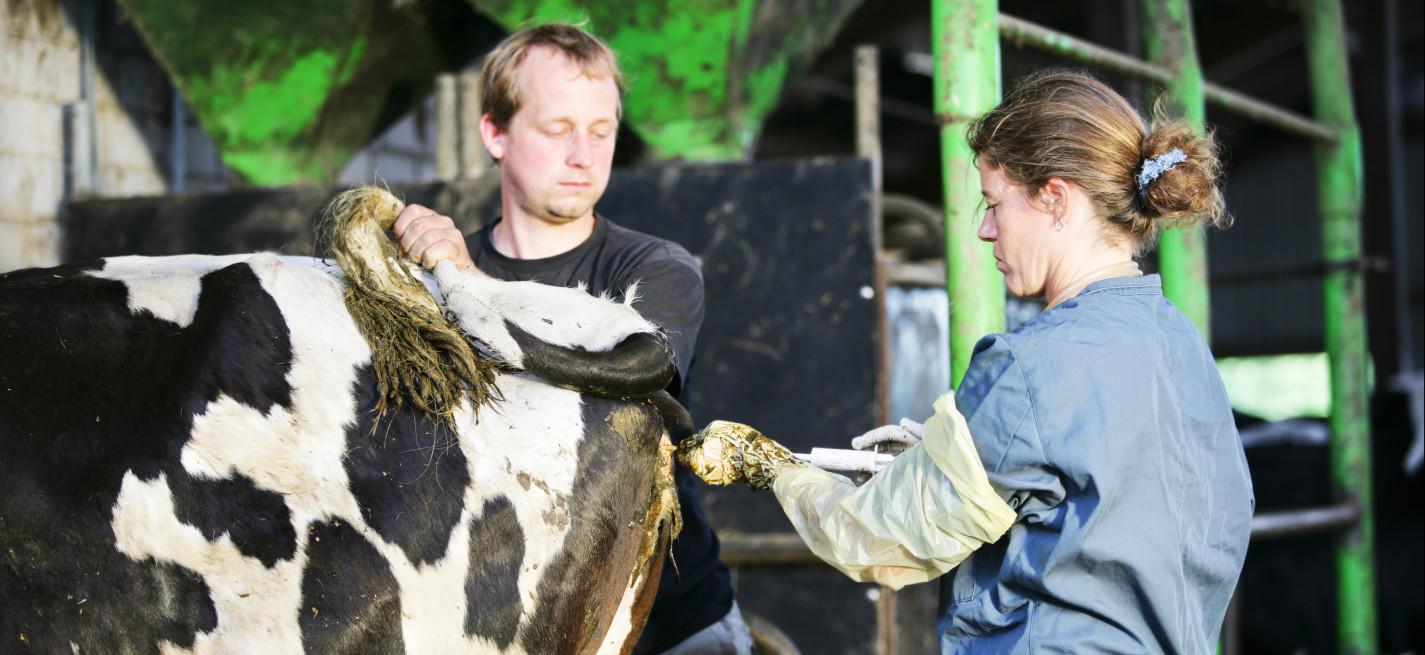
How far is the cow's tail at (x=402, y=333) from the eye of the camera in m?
1.43

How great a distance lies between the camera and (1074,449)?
1350mm

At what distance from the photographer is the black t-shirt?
72.5 inches

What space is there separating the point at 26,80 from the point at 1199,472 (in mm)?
3671

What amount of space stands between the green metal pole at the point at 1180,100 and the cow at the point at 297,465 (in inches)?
77.2

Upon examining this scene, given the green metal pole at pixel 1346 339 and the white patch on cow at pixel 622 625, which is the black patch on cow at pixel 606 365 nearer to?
the white patch on cow at pixel 622 625

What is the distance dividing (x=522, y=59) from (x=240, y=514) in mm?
880

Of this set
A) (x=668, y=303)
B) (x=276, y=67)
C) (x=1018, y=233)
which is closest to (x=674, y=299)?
(x=668, y=303)

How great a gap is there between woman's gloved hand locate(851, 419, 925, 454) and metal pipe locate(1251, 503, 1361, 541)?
178cm

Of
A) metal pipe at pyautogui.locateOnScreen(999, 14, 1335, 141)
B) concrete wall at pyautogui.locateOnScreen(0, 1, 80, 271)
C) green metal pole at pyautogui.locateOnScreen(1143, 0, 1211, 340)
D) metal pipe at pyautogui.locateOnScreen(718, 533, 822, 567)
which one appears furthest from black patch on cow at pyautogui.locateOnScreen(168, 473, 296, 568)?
concrete wall at pyautogui.locateOnScreen(0, 1, 80, 271)

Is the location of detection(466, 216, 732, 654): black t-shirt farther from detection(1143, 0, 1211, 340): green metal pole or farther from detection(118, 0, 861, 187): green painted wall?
detection(1143, 0, 1211, 340): green metal pole

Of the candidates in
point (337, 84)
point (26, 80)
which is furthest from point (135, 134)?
point (337, 84)

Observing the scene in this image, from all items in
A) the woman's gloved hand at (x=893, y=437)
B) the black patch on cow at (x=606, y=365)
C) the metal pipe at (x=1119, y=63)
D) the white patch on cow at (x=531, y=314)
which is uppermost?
the metal pipe at (x=1119, y=63)

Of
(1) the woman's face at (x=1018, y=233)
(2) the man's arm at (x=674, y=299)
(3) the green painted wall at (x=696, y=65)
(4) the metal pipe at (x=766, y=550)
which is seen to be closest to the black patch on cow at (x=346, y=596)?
(2) the man's arm at (x=674, y=299)

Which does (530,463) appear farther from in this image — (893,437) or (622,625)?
(893,437)
